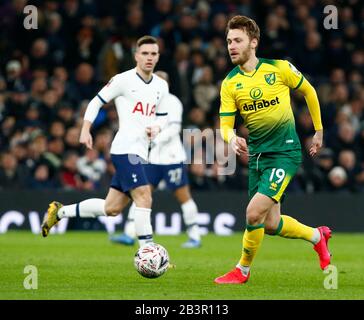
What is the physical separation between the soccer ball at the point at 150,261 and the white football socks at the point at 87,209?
174 cm

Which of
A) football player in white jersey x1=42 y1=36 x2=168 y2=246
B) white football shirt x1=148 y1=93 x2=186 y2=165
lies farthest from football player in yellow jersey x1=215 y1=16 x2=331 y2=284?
white football shirt x1=148 y1=93 x2=186 y2=165

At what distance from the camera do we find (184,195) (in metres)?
15.7

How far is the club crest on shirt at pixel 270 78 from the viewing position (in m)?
10.5

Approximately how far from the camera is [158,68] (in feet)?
63.5

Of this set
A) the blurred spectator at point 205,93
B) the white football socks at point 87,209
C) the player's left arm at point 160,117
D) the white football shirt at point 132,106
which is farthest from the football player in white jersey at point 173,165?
the blurred spectator at point 205,93

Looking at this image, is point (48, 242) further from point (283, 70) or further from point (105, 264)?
point (283, 70)

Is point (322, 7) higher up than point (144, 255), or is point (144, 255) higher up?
point (322, 7)

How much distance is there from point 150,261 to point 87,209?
2.06 meters

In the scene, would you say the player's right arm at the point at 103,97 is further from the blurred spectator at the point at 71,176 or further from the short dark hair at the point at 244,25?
the blurred spectator at the point at 71,176
